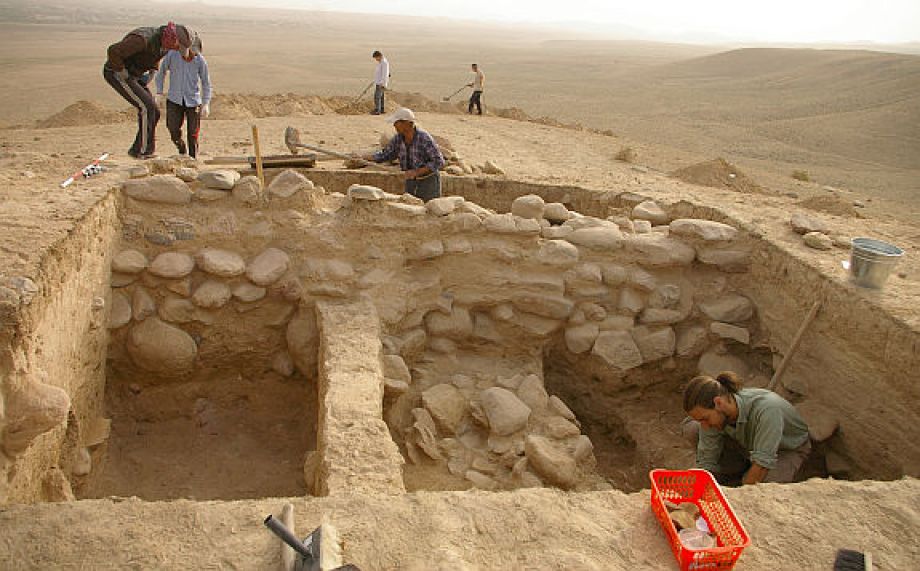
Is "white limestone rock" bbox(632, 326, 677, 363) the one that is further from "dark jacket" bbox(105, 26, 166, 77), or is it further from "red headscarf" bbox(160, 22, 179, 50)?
"dark jacket" bbox(105, 26, 166, 77)

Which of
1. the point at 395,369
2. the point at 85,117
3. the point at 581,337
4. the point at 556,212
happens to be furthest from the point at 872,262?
the point at 85,117

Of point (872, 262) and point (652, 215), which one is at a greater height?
point (872, 262)

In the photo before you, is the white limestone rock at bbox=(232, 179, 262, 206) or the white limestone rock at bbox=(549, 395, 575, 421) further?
the white limestone rock at bbox=(232, 179, 262, 206)

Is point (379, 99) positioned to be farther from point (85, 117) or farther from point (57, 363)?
point (57, 363)

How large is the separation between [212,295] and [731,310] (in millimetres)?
4043

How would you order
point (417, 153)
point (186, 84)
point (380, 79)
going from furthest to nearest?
point (380, 79), point (186, 84), point (417, 153)

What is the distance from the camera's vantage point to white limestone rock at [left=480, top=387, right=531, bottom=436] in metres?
4.46

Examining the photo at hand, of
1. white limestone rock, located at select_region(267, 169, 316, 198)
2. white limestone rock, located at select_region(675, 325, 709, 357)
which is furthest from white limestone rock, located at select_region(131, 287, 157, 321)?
white limestone rock, located at select_region(675, 325, 709, 357)

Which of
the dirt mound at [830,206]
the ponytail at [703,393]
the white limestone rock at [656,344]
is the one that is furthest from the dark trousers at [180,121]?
the dirt mound at [830,206]

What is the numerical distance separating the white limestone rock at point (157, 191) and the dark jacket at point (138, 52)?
6.77ft

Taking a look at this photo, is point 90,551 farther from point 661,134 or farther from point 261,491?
point 661,134

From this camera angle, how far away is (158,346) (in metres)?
4.84

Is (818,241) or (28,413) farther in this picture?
(818,241)

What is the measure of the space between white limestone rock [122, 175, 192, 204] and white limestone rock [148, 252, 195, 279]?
1.41ft
